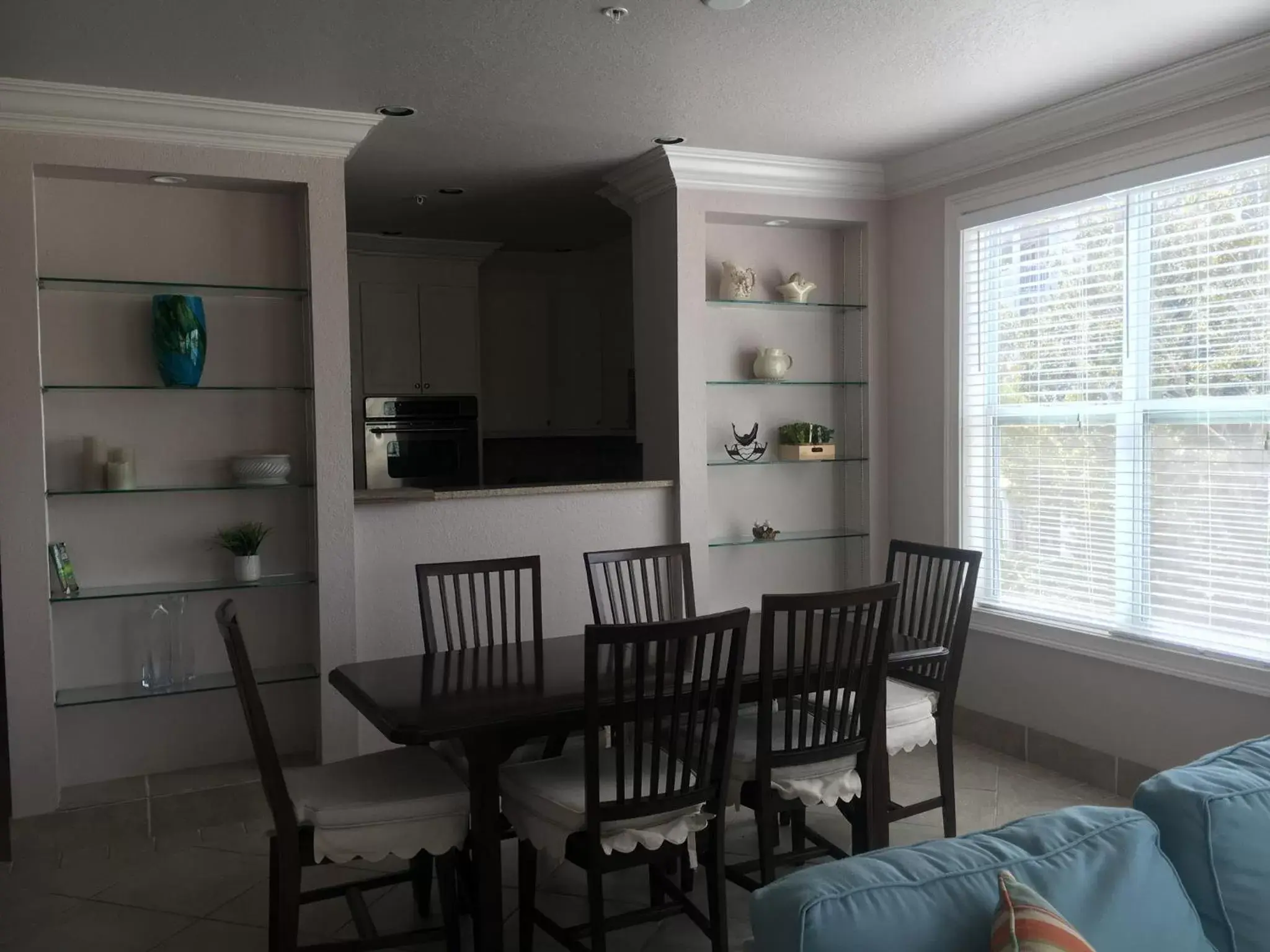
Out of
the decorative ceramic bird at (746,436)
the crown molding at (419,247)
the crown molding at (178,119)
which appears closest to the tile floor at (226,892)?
the decorative ceramic bird at (746,436)

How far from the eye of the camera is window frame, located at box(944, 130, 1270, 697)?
3320 mm

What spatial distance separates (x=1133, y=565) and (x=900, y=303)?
1.65 m

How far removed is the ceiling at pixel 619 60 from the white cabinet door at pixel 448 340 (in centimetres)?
191

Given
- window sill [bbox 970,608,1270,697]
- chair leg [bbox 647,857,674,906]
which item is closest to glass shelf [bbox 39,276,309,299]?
chair leg [bbox 647,857,674,906]

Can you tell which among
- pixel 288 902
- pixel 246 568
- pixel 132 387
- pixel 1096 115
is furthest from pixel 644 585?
pixel 1096 115

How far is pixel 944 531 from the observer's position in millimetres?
4512

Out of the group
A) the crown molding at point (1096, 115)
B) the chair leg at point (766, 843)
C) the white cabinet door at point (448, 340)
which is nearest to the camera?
the chair leg at point (766, 843)

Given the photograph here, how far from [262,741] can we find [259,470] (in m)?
1.62

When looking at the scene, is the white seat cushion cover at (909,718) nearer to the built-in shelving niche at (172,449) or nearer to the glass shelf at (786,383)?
the glass shelf at (786,383)

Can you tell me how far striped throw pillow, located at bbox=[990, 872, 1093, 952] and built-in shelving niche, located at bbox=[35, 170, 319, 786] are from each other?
3121mm

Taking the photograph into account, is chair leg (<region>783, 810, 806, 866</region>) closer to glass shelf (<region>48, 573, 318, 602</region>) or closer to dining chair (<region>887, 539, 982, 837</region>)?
dining chair (<region>887, 539, 982, 837</region>)

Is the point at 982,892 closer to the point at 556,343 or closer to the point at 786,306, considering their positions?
the point at 786,306

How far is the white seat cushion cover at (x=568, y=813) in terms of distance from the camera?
7.91 feet

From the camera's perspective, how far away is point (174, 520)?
3770mm
